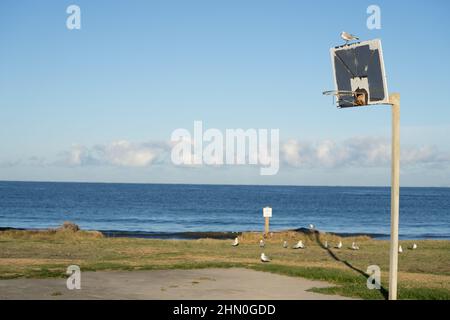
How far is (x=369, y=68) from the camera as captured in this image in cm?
1340

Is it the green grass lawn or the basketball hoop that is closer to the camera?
the basketball hoop

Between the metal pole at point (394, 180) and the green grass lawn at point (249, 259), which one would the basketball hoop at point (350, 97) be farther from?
the green grass lawn at point (249, 259)

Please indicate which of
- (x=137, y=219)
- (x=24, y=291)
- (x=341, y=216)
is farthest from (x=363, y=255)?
(x=341, y=216)

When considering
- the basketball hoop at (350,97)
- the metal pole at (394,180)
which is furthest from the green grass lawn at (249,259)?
the basketball hoop at (350,97)

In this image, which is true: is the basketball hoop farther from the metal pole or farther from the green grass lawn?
the green grass lawn

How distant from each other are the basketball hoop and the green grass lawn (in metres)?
4.42

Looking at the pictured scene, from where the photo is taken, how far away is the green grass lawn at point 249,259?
670 inches

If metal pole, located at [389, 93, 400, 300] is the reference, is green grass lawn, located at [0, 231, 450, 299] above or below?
below

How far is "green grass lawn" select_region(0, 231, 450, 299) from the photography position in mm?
17016

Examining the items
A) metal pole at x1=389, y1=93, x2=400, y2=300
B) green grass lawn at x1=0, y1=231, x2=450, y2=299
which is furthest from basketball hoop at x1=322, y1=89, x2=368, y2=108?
green grass lawn at x1=0, y1=231, x2=450, y2=299

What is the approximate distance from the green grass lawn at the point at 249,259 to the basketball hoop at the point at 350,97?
4.42 meters
